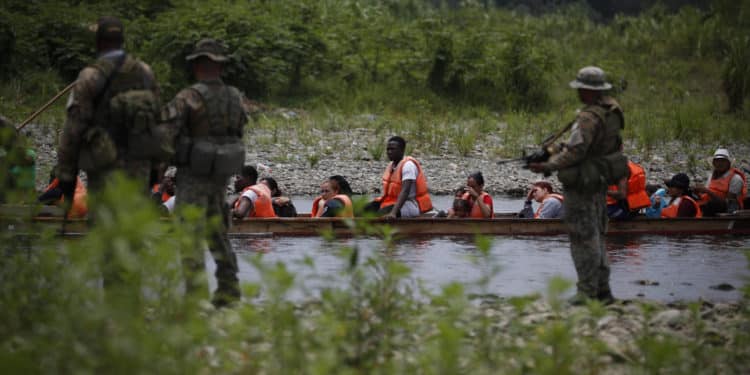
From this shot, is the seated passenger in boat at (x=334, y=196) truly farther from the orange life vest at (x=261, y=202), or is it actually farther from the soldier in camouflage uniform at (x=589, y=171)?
the soldier in camouflage uniform at (x=589, y=171)

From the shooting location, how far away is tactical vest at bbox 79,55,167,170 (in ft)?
24.8

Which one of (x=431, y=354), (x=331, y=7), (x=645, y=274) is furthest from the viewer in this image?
(x=331, y=7)

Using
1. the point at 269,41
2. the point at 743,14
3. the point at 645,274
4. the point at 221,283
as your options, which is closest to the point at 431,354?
the point at 221,283

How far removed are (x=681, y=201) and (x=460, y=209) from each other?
10.1 feet

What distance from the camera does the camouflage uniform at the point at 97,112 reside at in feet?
24.8

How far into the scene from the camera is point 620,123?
885 centimetres

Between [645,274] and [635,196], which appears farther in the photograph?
[635,196]

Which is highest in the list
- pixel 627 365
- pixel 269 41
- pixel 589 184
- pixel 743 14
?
pixel 743 14

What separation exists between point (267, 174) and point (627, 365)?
14.6m

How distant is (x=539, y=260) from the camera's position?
12.5 m

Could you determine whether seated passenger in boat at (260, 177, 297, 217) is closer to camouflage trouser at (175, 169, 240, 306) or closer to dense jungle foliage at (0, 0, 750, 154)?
camouflage trouser at (175, 169, 240, 306)

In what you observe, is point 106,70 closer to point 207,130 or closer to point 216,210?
point 207,130

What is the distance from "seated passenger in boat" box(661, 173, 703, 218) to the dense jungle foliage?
9010mm

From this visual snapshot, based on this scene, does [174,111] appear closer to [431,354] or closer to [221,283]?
[221,283]
